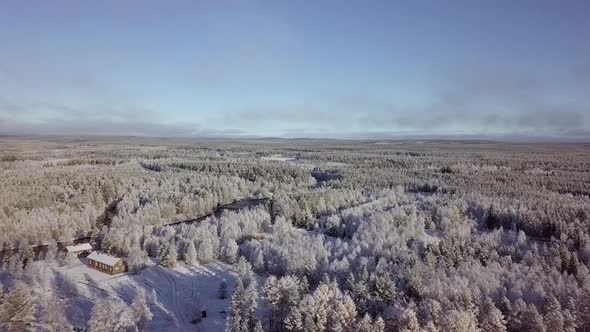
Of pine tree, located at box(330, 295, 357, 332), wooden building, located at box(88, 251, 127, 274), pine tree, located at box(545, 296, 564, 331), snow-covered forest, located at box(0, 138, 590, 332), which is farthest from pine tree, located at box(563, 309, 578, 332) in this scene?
wooden building, located at box(88, 251, 127, 274)

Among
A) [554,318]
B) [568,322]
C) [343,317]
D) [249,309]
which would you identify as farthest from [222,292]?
[568,322]

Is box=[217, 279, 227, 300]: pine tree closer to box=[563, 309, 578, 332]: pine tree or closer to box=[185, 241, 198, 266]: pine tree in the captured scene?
box=[185, 241, 198, 266]: pine tree

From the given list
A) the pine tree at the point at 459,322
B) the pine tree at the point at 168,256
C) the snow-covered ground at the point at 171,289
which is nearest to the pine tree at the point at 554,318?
the pine tree at the point at 459,322

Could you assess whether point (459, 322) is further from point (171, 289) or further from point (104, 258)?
point (104, 258)

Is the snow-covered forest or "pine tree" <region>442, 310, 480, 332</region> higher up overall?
"pine tree" <region>442, 310, 480, 332</region>

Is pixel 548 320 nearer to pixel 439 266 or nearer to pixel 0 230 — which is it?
pixel 439 266

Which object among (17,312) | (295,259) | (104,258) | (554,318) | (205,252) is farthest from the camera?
(205,252)

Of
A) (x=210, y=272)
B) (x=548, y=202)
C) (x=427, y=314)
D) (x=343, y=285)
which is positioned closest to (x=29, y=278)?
(x=210, y=272)
